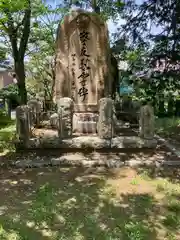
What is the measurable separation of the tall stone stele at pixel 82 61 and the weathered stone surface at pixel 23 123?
59.3 inches

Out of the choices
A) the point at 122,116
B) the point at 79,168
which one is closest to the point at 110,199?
the point at 79,168

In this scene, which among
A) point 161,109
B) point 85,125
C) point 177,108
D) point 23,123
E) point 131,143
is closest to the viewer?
point 23,123

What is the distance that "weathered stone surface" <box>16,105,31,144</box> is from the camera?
21.3ft

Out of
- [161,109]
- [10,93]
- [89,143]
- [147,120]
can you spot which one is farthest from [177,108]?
[10,93]

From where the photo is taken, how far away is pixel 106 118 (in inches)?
259

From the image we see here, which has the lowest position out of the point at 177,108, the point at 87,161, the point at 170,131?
the point at 87,161

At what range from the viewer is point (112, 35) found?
1002cm

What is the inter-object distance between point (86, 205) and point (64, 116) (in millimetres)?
2617

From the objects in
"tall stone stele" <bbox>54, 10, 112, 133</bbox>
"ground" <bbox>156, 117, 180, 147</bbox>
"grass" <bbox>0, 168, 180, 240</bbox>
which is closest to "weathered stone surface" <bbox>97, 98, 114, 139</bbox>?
"grass" <bbox>0, 168, 180, 240</bbox>

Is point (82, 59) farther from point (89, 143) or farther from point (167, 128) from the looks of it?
point (167, 128)

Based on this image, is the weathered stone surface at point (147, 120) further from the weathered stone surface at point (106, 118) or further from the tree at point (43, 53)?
the tree at point (43, 53)

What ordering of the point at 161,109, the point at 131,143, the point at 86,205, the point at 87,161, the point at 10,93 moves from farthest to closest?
the point at 10,93 → the point at 161,109 → the point at 131,143 → the point at 87,161 → the point at 86,205

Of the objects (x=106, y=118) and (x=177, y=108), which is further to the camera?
(x=177, y=108)

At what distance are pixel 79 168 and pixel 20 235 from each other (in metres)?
2.52
